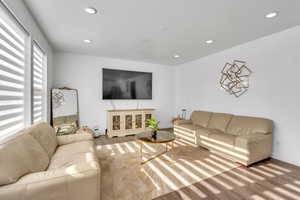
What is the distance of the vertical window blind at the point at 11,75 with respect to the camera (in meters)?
1.56

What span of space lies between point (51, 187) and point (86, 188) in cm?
27

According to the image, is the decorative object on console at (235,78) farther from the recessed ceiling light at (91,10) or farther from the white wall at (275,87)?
the recessed ceiling light at (91,10)

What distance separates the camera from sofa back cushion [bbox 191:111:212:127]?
391cm

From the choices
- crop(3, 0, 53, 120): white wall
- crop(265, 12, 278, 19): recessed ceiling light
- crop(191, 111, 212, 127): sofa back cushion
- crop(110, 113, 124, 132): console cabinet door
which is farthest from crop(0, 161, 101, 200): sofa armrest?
crop(191, 111, 212, 127): sofa back cushion

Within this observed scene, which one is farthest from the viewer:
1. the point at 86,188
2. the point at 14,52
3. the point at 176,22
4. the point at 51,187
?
the point at 176,22

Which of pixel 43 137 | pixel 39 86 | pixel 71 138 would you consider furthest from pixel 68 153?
pixel 39 86

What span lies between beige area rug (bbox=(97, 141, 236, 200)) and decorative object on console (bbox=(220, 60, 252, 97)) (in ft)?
5.56

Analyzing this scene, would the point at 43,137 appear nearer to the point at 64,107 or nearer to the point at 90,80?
the point at 64,107

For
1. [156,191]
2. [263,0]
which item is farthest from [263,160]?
[263,0]

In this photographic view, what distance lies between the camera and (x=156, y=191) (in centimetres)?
182

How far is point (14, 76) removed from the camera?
70.3 inches

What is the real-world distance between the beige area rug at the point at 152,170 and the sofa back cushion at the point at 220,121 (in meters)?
0.76

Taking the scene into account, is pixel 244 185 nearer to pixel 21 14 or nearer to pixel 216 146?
pixel 216 146

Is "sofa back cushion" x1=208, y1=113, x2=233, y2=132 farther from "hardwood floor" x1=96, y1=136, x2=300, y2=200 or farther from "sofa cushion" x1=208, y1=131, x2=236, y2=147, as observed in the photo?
"hardwood floor" x1=96, y1=136, x2=300, y2=200
